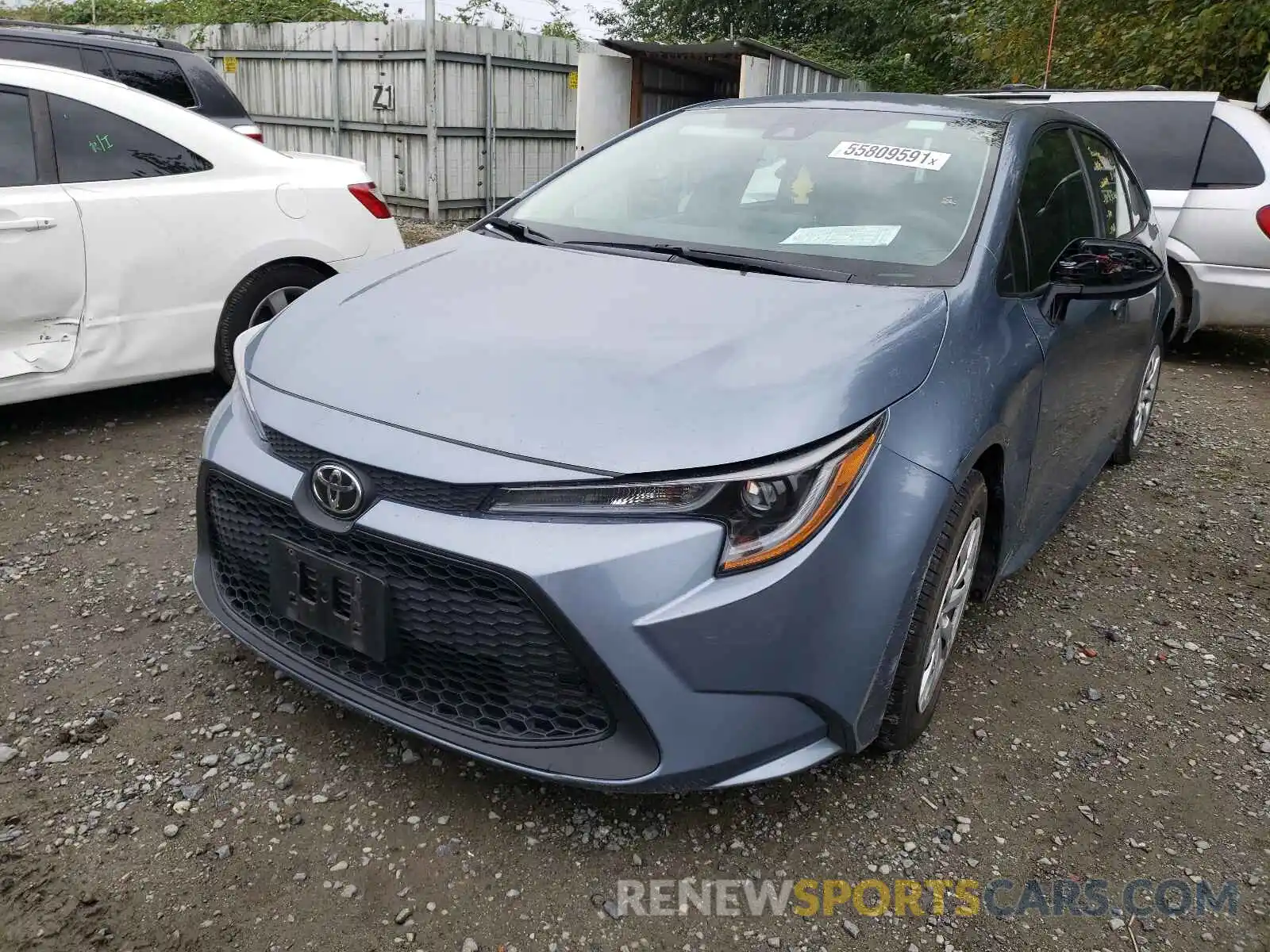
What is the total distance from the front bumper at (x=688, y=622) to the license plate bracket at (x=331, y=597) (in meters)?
0.09

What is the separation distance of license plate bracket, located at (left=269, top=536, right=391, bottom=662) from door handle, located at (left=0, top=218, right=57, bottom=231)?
2526mm

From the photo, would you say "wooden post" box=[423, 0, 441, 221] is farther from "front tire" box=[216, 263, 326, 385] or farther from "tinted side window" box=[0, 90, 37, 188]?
"tinted side window" box=[0, 90, 37, 188]

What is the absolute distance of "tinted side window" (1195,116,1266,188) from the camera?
6070 mm

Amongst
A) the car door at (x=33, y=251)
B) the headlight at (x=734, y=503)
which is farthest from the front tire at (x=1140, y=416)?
the car door at (x=33, y=251)

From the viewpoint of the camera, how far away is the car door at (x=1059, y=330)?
2781mm

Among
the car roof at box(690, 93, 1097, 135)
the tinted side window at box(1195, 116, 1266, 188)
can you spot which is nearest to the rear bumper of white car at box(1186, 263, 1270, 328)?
the tinted side window at box(1195, 116, 1266, 188)

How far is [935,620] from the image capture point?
7.55 ft

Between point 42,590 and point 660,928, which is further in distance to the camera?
point 42,590

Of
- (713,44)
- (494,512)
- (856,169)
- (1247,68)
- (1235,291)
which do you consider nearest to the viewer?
(494,512)

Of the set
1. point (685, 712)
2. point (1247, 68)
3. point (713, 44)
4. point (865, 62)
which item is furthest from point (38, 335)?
point (865, 62)

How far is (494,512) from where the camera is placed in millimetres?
1910

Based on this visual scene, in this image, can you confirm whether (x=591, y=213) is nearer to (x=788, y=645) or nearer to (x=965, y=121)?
(x=965, y=121)

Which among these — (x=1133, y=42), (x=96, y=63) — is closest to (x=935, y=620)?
(x=96, y=63)

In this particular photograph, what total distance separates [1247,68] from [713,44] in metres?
4.70
